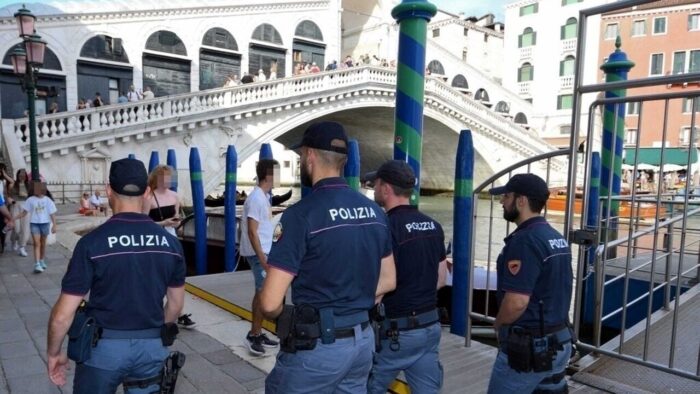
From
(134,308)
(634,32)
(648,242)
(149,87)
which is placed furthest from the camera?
(634,32)

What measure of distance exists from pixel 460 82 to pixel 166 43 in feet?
70.5

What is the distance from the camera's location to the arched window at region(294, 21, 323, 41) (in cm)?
2705

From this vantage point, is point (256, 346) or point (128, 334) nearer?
point (128, 334)

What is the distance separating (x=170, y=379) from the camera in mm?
2291

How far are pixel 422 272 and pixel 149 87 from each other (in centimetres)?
2208

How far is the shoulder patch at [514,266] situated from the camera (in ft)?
7.52

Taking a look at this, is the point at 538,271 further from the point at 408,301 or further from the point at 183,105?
the point at 183,105

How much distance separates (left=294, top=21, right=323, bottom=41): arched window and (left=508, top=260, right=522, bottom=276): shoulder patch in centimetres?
2649

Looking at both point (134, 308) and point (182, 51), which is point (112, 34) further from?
point (134, 308)

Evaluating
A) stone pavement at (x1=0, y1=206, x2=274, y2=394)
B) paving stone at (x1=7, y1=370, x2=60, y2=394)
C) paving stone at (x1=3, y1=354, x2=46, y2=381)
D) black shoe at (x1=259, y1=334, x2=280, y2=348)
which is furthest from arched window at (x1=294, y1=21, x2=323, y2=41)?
paving stone at (x1=7, y1=370, x2=60, y2=394)

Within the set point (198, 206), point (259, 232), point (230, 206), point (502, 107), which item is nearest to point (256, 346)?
point (259, 232)

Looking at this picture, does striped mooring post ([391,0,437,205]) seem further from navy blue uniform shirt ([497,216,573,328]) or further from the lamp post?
the lamp post

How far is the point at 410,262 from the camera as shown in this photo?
2.62 metres

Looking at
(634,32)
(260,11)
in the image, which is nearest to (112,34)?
(260,11)
